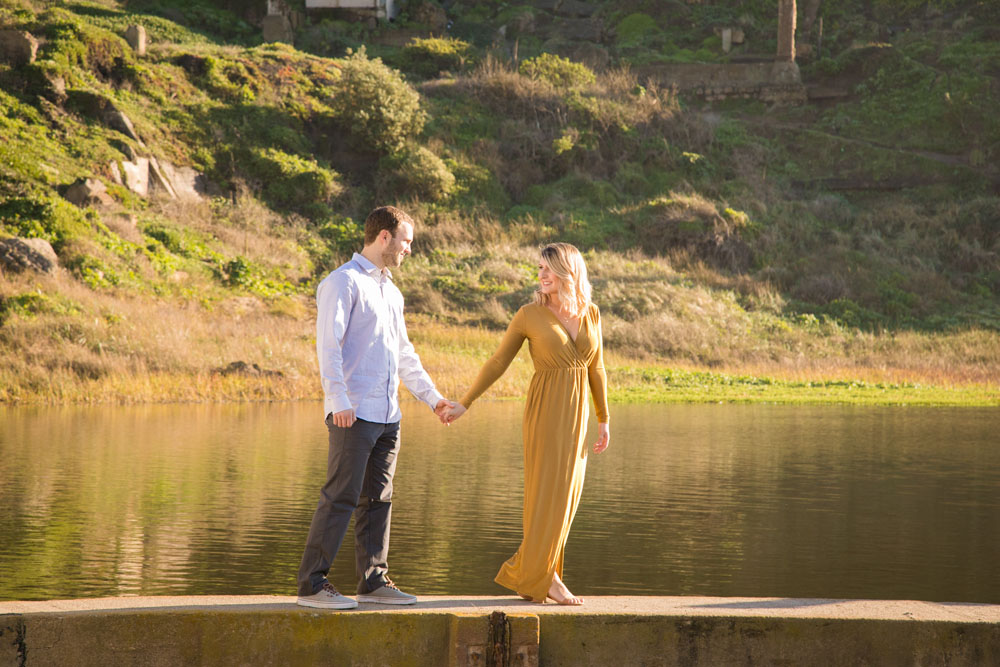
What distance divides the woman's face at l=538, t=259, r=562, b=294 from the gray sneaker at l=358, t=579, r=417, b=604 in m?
1.87

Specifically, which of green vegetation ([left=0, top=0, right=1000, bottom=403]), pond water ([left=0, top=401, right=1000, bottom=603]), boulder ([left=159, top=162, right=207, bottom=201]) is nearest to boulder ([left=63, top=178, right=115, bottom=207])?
green vegetation ([left=0, top=0, right=1000, bottom=403])

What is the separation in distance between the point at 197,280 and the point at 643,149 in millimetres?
21439

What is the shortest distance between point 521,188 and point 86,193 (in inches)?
688

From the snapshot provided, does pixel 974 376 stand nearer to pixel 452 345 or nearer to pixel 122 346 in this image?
pixel 452 345

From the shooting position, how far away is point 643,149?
47.3 m

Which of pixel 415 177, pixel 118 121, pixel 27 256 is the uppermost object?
pixel 118 121

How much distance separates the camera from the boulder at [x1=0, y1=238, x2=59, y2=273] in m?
27.4

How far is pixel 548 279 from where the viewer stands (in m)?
6.71

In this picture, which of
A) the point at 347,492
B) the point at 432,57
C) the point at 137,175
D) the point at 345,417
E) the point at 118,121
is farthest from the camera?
the point at 432,57

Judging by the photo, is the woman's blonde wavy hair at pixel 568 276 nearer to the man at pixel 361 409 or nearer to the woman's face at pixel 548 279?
the woman's face at pixel 548 279

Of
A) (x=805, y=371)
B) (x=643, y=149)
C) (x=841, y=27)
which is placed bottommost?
(x=805, y=371)

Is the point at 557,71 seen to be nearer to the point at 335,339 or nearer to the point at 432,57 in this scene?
the point at 432,57

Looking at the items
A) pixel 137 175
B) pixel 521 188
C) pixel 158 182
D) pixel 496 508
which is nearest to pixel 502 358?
pixel 496 508

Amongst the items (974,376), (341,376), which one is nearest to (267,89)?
(974,376)
